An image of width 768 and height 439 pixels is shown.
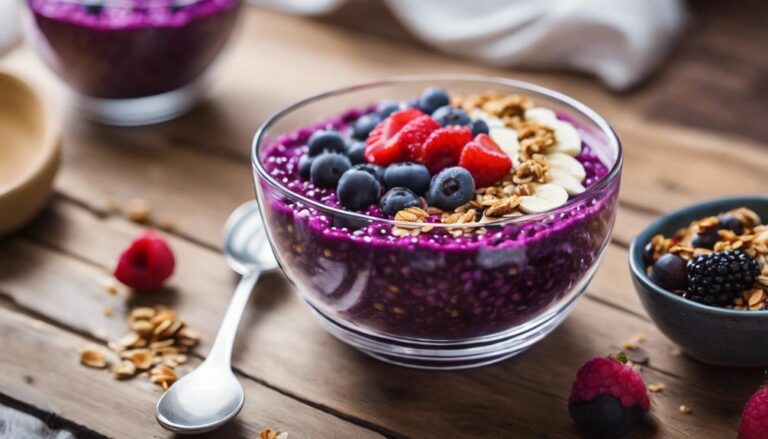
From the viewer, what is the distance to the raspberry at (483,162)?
136cm

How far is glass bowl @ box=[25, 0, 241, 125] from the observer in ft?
6.67

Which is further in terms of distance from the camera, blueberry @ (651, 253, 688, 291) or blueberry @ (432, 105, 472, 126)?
blueberry @ (432, 105, 472, 126)

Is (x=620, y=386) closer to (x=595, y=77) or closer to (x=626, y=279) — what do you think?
(x=626, y=279)

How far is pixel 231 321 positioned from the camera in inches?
58.1

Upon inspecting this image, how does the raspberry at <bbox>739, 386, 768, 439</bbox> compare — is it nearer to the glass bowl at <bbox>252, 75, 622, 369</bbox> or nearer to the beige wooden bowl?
the glass bowl at <bbox>252, 75, 622, 369</bbox>

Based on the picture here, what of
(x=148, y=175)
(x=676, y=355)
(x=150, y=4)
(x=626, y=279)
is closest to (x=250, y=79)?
(x=150, y=4)

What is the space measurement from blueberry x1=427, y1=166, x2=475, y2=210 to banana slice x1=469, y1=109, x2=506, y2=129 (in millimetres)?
214

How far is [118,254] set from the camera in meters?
1.73

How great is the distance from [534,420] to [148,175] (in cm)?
105

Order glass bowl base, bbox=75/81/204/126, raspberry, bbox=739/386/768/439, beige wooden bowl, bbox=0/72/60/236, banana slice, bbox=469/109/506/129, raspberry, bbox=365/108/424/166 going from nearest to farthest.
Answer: raspberry, bbox=739/386/768/439, raspberry, bbox=365/108/424/166, banana slice, bbox=469/109/506/129, beige wooden bowl, bbox=0/72/60/236, glass bowl base, bbox=75/81/204/126

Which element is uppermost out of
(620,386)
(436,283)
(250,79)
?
(436,283)

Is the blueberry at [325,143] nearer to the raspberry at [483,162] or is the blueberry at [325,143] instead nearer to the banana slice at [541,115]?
the raspberry at [483,162]

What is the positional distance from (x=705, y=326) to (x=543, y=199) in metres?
0.29

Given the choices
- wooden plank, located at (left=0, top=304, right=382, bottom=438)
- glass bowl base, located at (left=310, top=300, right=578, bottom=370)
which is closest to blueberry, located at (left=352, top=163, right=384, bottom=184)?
glass bowl base, located at (left=310, top=300, right=578, bottom=370)
